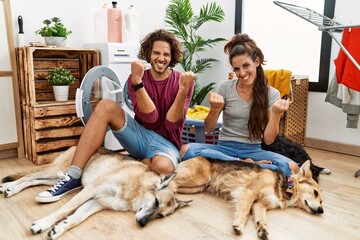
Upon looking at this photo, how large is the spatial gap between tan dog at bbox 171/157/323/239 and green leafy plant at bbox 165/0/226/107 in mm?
2092

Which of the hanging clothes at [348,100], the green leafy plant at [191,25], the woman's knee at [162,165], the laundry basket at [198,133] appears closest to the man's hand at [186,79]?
the woman's knee at [162,165]

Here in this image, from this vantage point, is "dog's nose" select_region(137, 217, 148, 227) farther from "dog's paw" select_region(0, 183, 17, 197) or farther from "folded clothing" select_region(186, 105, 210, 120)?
"folded clothing" select_region(186, 105, 210, 120)

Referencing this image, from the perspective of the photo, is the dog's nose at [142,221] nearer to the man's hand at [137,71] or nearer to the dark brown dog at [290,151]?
the man's hand at [137,71]

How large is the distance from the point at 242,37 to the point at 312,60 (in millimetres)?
1701

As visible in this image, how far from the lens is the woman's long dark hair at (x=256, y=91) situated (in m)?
2.07

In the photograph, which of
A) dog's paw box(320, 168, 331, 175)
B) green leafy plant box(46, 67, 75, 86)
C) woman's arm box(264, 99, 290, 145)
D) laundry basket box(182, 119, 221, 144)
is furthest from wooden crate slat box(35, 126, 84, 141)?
dog's paw box(320, 168, 331, 175)

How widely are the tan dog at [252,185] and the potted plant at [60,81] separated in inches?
58.8

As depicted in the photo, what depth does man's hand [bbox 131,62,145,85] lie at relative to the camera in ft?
6.11

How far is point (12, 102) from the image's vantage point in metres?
2.83

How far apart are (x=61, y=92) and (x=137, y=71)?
134cm

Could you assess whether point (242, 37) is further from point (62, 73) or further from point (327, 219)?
point (62, 73)

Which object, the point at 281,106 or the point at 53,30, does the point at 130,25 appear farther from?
the point at 281,106

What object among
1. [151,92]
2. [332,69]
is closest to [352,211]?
[151,92]

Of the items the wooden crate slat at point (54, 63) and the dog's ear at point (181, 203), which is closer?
the dog's ear at point (181, 203)
